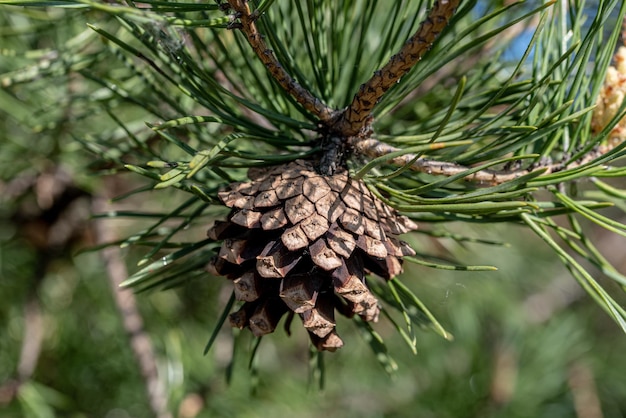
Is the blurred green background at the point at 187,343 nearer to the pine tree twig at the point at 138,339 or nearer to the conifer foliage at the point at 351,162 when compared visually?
the pine tree twig at the point at 138,339

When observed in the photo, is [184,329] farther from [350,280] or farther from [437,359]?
[350,280]

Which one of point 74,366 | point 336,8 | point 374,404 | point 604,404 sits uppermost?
point 336,8

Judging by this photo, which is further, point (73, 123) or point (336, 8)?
point (73, 123)

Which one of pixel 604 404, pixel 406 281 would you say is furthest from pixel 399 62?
pixel 604 404

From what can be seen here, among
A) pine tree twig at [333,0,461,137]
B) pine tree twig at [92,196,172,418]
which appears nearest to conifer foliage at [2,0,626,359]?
pine tree twig at [333,0,461,137]

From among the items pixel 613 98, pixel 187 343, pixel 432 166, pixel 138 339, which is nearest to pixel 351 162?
pixel 432 166
